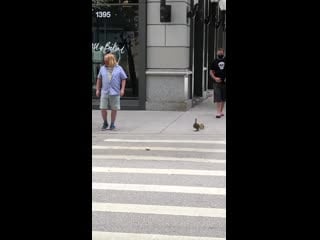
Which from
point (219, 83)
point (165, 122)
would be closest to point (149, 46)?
point (219, 83)

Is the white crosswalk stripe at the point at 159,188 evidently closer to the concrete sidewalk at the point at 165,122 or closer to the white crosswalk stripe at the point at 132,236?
the white crosswalk stripe at the point at 132,236

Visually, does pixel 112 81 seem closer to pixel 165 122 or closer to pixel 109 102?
pixel 109 102

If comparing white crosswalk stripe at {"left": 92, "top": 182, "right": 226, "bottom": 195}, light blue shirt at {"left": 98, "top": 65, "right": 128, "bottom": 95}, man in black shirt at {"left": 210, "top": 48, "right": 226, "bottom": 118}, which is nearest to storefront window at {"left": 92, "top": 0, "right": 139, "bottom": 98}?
man in black shirt at {"left": 210, "top": 48, "right": 226, "bottom": 118}

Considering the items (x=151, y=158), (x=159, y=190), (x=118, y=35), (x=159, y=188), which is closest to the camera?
(x=159, y=190)

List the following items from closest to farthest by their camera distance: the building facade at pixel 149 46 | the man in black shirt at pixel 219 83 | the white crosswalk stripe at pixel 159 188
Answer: the white crosswalk stripe at pixel 159 188
the man in black shirt at pixel 219 83
the building facade at pixel 149 46

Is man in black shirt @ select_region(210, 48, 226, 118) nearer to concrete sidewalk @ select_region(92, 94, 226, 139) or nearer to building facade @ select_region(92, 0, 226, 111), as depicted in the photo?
concrete sidewalk @ select_region(92, 94, 226, 139)

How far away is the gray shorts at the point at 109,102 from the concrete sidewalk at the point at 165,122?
53 centimetres

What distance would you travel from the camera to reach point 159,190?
649cm

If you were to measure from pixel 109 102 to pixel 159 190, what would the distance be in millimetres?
5735

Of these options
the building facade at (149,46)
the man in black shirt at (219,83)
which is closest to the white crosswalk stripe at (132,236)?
the man in black shirt at (219,83)

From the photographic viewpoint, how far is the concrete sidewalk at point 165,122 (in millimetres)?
11762
